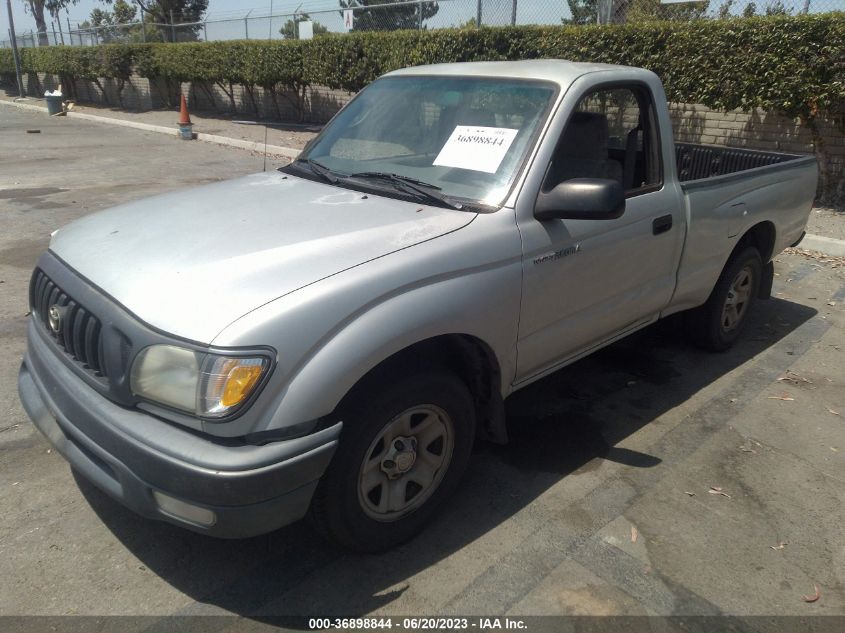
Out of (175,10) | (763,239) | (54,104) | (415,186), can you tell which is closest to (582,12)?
(763,239)

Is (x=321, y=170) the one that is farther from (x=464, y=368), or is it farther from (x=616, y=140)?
(x=616, y=140)

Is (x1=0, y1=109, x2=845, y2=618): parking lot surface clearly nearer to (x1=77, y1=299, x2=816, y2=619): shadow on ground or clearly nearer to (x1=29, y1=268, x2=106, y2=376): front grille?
(x1=77, y1=299, x2=816, y2=619): shadow on ground

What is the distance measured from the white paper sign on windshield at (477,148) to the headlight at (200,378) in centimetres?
149

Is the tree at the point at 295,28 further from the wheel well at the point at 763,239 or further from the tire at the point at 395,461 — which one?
the tire at the point at 395,461

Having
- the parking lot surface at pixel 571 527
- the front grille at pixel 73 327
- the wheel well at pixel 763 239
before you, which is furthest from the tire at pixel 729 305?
the front grille at pixel 73 327

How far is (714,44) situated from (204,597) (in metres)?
9.31

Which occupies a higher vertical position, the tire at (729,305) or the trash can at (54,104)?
the trash can at (54,104)

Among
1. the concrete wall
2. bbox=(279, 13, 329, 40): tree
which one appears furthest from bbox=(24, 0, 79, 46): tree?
bbox=(279, 13, 329, 40): tree

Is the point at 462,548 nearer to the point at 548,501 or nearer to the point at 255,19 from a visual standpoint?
the point at 548,501

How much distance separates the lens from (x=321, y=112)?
18750 millimetres

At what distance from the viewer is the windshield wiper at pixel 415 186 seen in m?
3.02

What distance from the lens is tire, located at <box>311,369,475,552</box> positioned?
2465mm

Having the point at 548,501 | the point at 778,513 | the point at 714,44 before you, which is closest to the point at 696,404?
the point at 778,513

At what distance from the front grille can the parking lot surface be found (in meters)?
0.83
